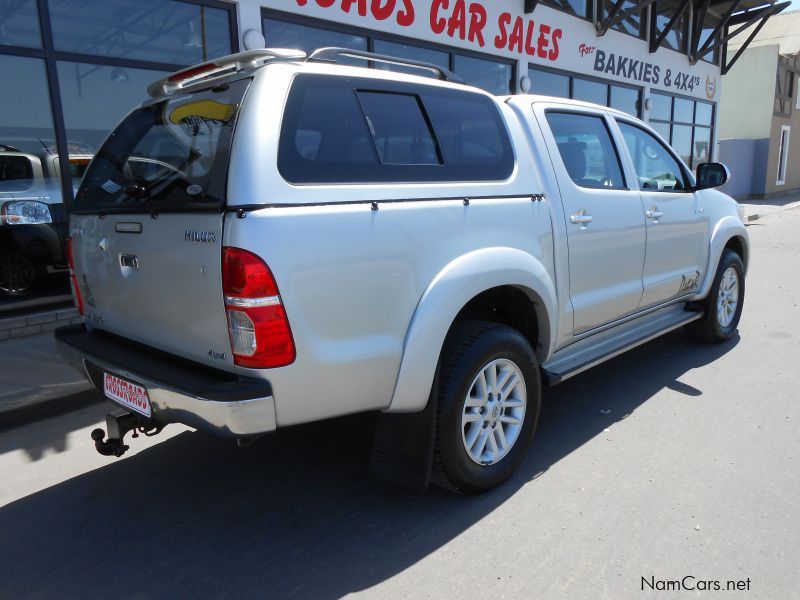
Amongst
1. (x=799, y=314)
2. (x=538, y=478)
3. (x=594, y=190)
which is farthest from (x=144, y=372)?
(x=799, y=314)

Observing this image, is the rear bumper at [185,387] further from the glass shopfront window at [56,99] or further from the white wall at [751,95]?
the white wall at [751,95]

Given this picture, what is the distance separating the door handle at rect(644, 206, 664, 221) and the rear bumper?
2.93 m

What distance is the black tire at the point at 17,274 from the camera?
219 inches

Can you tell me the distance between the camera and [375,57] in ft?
8.57

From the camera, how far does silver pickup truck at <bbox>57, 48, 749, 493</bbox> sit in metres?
2.11

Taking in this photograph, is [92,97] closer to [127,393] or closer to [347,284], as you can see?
[127,393]

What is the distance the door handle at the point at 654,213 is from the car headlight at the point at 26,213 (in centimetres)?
552

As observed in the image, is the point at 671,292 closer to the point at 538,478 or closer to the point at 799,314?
the point at 538,478

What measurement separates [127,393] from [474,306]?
1.68 metres

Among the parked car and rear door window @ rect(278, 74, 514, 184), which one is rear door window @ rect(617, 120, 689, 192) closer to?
rear door window @ rect(278, 74, 514, 184)

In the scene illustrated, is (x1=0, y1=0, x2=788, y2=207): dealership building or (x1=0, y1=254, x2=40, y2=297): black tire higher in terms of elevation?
(x1=0, y1=0, x2=788, y2=207): dealership building

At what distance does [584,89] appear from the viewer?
12.3 m

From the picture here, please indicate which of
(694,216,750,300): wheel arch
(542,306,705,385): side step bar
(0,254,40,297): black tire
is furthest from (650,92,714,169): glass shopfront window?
(0,254,40,297): black tire

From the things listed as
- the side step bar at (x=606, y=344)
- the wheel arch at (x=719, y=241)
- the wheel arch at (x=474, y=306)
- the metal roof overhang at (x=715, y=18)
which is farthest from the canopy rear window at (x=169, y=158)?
the metal roof overhang at (x=715, y=18)
